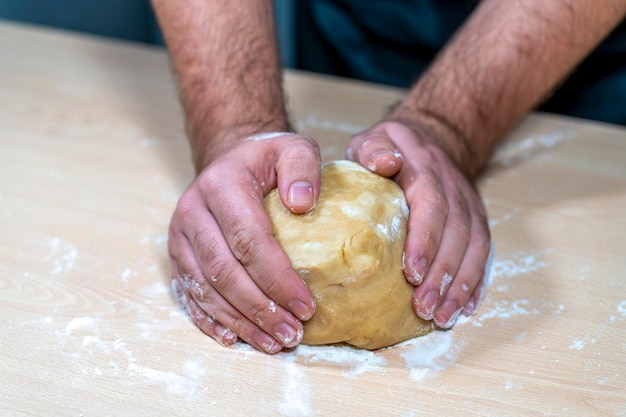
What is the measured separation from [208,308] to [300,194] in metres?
0.23

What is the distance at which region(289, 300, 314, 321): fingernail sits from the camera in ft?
3.34

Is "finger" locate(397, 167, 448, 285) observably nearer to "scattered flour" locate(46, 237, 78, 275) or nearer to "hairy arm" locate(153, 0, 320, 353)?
"hairy arm" locate(153, 0, 320, 353)

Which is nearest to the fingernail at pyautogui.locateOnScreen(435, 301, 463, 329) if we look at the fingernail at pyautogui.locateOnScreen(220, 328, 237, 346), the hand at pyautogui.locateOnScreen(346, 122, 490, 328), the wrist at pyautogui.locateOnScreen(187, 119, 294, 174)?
the hand at pyautogui.locateOnScreen(346, 122, 490, 328)

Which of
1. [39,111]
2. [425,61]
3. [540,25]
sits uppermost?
[540,25]

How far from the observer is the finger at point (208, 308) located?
106cm

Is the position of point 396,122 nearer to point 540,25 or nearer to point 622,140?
point 540,25

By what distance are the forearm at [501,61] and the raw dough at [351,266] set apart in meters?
0.42

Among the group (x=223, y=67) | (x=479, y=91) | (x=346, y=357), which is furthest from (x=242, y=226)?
(x=479, y=91)

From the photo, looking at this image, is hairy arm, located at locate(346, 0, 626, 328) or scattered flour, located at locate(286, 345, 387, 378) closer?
scattered flour, located at locate(286, 345, 387, 378)

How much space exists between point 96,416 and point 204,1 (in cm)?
88

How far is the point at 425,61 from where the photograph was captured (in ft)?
6.26

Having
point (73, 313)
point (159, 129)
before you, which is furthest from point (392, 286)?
point (159, 129)

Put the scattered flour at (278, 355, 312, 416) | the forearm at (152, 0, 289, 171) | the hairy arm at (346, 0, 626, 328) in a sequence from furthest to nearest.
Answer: the forearm at (152, 0, 289, 171) < the hairy arm at (346, 0, 626, 328) < the scattered flour at (278, 355, 312, 416)

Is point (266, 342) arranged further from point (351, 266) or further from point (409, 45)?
point (409, 45)
